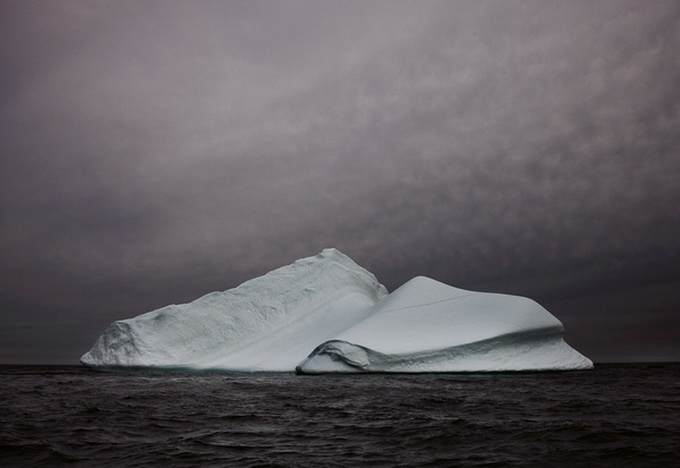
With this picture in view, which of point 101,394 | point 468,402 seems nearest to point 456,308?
point 468,402

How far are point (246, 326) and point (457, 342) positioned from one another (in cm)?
1228

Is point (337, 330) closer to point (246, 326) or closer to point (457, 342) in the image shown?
point (246, 326)

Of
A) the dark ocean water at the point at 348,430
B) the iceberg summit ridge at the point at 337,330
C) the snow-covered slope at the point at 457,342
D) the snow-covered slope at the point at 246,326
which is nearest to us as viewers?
the dark ocean water at the point at 348,430

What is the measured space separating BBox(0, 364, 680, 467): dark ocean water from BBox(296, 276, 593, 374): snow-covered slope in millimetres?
8137

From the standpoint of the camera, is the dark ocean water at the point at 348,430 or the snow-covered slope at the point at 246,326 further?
the snow-covered slope at the point at 246,326

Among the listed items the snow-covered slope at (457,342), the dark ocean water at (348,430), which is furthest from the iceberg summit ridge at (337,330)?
the dark ocean water at (348,430)

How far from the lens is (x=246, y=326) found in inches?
1111

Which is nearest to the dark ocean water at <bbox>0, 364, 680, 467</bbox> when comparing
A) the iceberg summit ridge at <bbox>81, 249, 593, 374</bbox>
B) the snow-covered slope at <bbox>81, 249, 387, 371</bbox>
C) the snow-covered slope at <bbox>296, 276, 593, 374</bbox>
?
the snow-covered slope at <bbox>296, 276, 593, 374</bbox>

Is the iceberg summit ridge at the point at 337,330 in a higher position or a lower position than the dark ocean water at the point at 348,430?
higher

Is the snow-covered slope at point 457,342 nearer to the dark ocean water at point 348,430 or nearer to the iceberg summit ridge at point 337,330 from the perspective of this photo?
the iceberg summit ridge at point 337,330

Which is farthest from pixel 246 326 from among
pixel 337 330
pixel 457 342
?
pixel 457 342

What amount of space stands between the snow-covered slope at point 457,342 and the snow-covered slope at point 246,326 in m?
4.29

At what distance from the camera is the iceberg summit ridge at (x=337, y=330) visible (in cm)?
2050

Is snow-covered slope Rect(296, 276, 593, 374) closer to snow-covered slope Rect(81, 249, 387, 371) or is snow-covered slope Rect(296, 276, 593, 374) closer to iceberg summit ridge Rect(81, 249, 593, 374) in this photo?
iceberg summit ridge Rect(81, 249, 593, 374)
